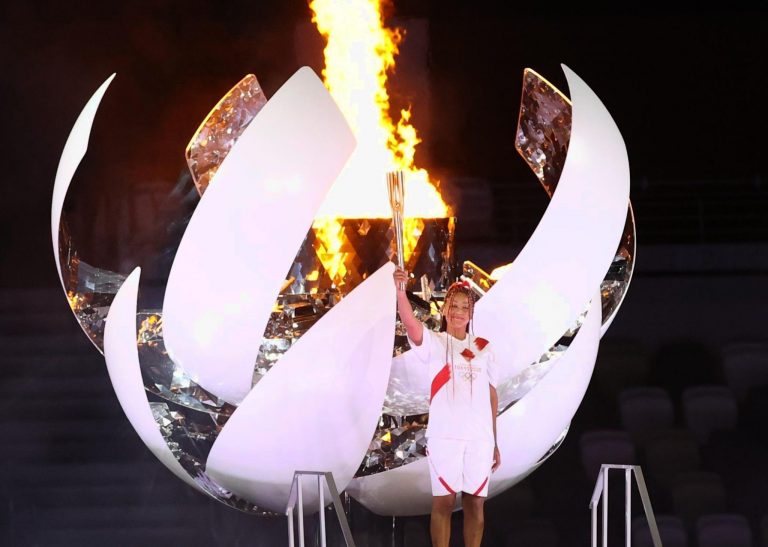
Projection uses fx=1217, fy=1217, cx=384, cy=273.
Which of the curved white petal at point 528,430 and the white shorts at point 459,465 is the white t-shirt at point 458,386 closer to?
the white shorts at point 459,465

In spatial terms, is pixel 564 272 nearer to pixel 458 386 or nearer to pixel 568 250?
pixel 568 250

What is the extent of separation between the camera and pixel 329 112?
139 inches

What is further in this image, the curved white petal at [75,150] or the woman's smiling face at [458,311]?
the curved white petal at [75,150]

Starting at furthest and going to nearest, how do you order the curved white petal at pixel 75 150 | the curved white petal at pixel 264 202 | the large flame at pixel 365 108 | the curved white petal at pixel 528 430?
1. the large flame at pixel 365 108
2. the curved white petal at pixel 528 430
3. the curved white petal at pixel 75 150
4. the curved white petal at pixel 264 202

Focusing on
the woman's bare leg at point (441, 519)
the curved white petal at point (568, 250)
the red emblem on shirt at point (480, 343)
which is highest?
the curved white petal at point (568, 250)

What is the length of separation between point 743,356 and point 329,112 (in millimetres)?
2972

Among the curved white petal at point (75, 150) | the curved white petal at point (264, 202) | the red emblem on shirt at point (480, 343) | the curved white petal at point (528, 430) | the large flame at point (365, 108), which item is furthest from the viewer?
the large flame at point (365, 108)

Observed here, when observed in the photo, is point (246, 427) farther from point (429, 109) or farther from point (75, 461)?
point (429, 109)

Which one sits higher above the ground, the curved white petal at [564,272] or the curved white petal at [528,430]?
the curved white petal at [564,272]

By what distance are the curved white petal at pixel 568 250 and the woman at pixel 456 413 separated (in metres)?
0.26

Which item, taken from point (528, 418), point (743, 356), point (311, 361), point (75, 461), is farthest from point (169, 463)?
point (743, 356)

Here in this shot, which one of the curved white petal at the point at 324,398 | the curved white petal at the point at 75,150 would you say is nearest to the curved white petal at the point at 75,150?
the curved white petal at the point at 75,150

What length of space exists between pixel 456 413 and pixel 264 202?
829 mm

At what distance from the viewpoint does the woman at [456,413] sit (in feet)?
11.7
